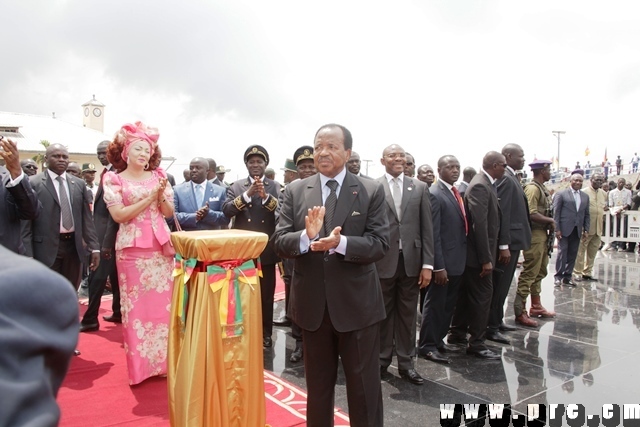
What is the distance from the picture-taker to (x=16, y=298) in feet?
2.17

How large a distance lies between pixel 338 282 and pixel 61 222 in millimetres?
3450

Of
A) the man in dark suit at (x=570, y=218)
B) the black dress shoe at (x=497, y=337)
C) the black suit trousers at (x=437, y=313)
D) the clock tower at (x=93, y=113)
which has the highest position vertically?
the clock tower at (x=93, y=113)

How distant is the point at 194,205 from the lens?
5711 mm

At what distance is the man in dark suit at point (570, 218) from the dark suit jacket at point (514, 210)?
3593mm

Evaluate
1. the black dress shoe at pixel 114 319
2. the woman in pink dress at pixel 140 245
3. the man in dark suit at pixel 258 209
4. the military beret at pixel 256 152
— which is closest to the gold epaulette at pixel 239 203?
the man in dark suit at pixel 258 209

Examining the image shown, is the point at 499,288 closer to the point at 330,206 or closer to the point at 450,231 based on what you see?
the point at 450,231

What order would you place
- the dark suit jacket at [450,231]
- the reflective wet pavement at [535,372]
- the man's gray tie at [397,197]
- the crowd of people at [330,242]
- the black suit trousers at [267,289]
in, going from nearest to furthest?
1. the crowd of people at [330,242]
2. the reflective wet pavement at [535,372]
3. the man's gray tie at [397,197]
4. the dark suit jacket at [450,231]
5. the black suit trousers at [267,289]

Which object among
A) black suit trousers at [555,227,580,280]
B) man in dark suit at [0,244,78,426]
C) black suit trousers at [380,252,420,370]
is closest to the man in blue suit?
black suit trousers at [380,252,420,370]

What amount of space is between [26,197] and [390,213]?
2.93 meters

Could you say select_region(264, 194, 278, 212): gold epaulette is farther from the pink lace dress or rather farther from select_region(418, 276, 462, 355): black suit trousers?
select_region(418, 276, 462, 355): black suit trousers

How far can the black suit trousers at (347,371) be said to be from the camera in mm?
2846

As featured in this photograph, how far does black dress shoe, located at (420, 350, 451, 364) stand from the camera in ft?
15.7

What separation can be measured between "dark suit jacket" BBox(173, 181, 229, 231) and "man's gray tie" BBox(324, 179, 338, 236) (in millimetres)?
2740

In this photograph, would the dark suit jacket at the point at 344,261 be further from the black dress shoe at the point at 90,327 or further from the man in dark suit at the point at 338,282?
the black dress shoe at the point at 90,327
